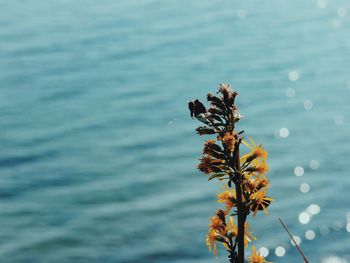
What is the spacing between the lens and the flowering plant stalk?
3.30 meters

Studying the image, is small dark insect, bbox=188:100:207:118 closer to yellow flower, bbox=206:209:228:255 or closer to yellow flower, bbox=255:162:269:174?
yellow flower, bbox=255:162:269:174

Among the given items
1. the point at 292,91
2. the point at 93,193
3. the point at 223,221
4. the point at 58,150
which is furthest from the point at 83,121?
the point at 223,221

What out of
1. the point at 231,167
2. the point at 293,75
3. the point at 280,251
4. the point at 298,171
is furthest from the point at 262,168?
the point at 293,75

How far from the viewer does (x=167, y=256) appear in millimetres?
16109

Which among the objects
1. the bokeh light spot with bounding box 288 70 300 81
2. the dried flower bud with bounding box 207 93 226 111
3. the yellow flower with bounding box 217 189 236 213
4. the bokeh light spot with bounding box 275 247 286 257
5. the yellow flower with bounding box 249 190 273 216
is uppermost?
the bokeh light spot with bounding box 288 70 300 81

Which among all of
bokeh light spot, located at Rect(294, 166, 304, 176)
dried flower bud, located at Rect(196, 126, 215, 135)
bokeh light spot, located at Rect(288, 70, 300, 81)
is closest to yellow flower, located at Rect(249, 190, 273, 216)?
dried flower bud, located at Rect(196, 126, 215, 135)

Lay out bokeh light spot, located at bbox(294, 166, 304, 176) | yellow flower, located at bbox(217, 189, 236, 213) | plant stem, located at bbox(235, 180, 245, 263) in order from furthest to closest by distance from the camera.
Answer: bokeh light spot, located at bbox(294, 166, 304, 176)
yellow flower, located at bbox(217, 189, 236, 213)
plant stem, located at bbox(235, 180, 245, 263)

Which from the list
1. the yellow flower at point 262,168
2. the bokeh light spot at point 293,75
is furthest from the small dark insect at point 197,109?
the bokeh light spot at point 293,75

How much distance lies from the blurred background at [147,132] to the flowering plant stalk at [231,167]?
476 inches

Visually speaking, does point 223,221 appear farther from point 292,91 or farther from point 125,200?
point 292,91

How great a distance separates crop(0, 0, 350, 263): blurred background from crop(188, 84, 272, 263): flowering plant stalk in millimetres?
12102

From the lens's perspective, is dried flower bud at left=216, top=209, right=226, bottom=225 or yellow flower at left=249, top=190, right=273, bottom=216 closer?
yellow flower at left=249, top=190, right=273, bottom=216

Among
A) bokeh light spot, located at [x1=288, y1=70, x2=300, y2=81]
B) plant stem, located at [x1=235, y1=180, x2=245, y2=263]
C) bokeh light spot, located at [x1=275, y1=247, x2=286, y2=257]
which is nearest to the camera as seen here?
plant stem, located at [x1=235, y1=180, x2=245, y2=263]

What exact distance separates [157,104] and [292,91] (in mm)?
4347
